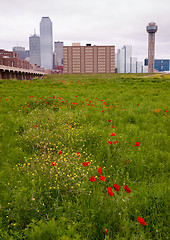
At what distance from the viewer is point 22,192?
307 centimetres

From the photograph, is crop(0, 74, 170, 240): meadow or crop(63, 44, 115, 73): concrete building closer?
crop(0, 74, 170, 240): meadow

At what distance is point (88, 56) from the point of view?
190 metres

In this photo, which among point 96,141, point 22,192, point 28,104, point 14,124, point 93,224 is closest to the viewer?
point 93,224

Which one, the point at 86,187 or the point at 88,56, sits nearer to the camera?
the point at 86,187

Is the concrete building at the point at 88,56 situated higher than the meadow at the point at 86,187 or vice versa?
the concrete building at the point at 88,56

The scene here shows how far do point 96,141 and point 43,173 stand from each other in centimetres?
215

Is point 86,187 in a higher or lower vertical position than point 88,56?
lower

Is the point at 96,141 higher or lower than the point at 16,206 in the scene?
higher

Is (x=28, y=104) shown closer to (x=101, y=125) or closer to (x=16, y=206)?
(x=101, y=125)

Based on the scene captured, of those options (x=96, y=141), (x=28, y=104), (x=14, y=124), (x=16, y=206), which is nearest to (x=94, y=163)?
(x=96, y=141)

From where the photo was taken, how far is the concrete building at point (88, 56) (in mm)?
187125

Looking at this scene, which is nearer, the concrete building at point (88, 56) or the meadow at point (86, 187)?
the meadow at point (86, 187)

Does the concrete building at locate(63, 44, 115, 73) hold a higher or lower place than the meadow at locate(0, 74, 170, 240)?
higher

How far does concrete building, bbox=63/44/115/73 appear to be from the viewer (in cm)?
18712
